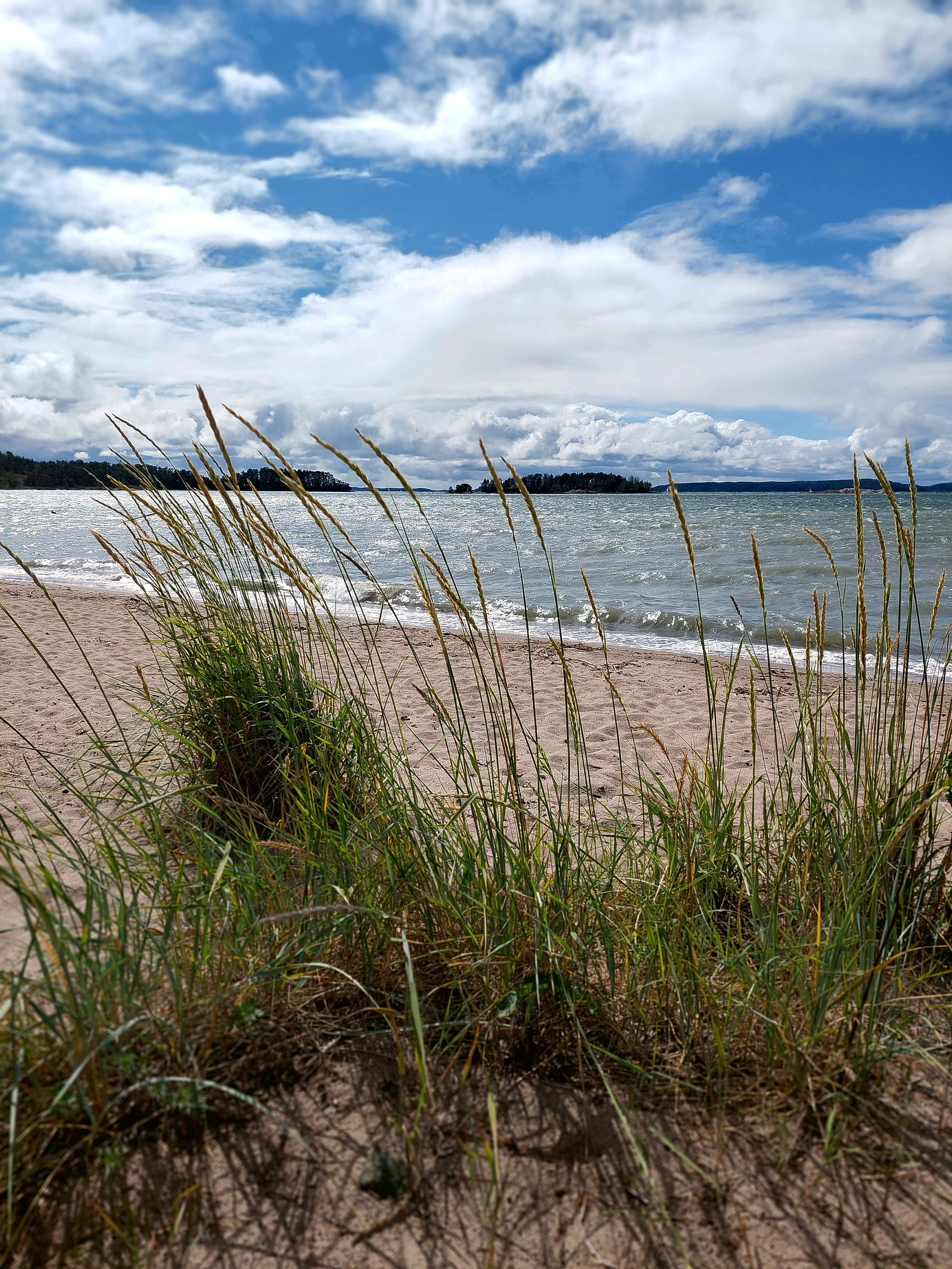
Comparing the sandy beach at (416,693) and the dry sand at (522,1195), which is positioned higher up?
the dry sand at (522,1195)

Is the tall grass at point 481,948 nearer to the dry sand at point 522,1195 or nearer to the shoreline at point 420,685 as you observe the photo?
the dry sand at point 522,1195

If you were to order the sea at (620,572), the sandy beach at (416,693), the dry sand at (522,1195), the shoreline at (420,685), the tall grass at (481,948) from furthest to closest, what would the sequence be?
the sea at (620,572) < the shoreline at (420,685) < the sandy beach at (416,693) < the tall grass at (481,948) < the dry sand at (522,1195)

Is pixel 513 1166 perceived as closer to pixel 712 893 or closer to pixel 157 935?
→ pixel 157 935

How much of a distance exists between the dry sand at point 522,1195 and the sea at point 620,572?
3.55 feet

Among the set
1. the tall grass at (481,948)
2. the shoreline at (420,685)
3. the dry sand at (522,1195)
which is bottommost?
the shoreline at (420,685)

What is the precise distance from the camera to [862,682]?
204 centimetres

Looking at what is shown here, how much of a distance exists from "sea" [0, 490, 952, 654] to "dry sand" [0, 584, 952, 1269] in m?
Result: 1.08

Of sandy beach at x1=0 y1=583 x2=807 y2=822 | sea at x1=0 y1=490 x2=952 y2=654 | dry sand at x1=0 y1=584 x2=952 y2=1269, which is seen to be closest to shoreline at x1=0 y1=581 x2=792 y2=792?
sandy beach at x1=0 y1=583 x2=807 y2=822

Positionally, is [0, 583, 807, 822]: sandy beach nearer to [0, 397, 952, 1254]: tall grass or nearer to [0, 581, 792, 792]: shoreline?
[0, 581, 792, 792]: shoreline

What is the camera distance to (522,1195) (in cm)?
145

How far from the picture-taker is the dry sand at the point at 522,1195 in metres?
1.34

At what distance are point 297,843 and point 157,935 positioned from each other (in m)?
0.52

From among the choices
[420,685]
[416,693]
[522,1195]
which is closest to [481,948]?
[522,1195]

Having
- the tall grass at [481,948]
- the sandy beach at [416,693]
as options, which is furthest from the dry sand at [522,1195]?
the sandy beach at [416,693]
